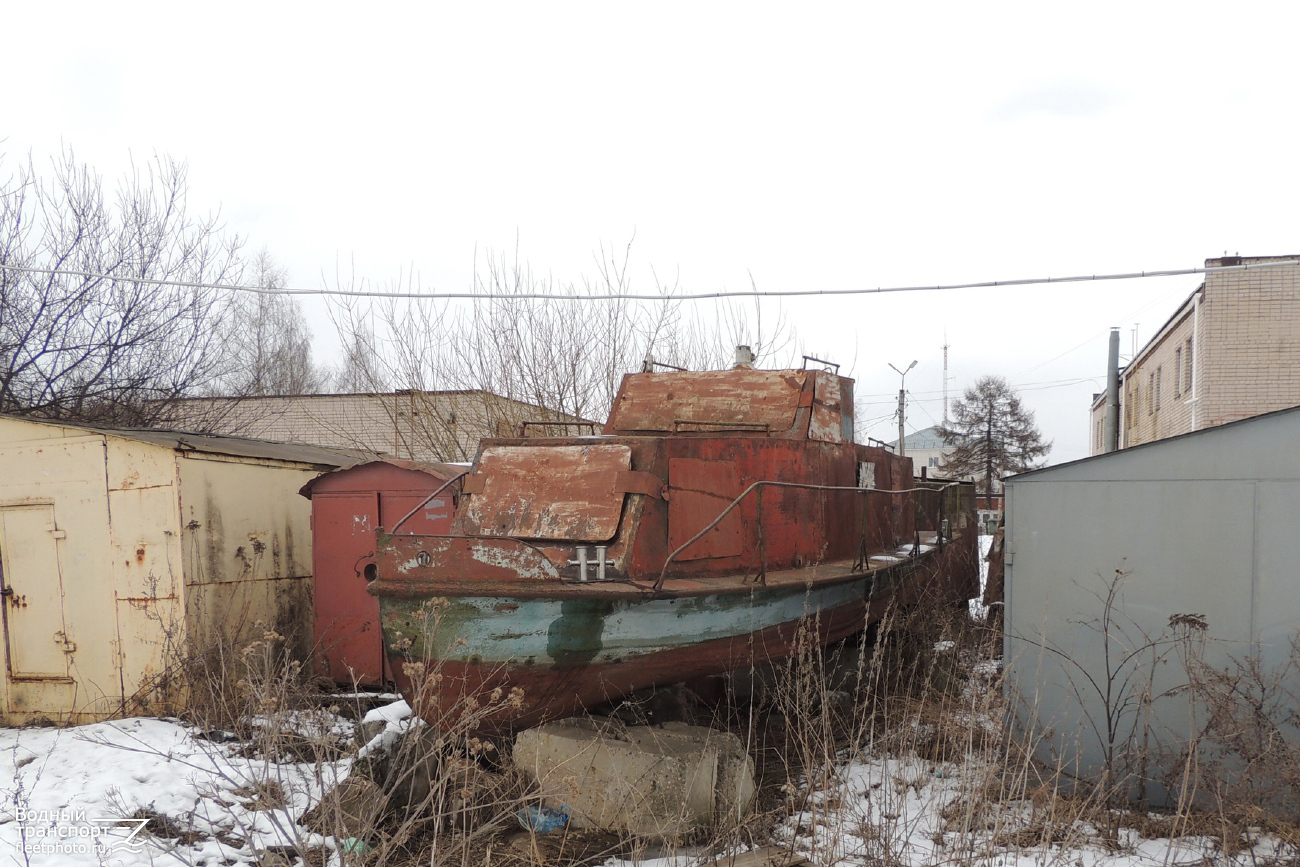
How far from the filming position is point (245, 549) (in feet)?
30.7

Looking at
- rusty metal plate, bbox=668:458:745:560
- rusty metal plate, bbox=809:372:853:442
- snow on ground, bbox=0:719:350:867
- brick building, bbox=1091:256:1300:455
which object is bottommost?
snow on ground, bbox=0:719:350:867

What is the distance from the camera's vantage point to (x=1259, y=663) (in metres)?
5.87

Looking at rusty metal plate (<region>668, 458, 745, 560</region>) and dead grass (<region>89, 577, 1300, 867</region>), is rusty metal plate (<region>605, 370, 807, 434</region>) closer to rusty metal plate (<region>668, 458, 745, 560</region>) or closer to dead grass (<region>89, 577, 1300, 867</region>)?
rusty metal plate (<region>668, 458, 745, 560</region>)

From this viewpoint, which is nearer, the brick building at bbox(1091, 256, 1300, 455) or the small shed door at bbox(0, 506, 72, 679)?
the small shed door at bbox(0, 506, 72, 679)

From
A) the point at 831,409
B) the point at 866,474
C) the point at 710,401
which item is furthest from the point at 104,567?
the point at 866,474

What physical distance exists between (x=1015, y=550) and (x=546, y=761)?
398 centimetres

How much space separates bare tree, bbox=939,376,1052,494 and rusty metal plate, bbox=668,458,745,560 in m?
40.5

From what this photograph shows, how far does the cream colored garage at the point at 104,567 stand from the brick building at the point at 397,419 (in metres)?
3.82

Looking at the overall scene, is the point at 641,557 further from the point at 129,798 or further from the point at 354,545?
the point at 354,545

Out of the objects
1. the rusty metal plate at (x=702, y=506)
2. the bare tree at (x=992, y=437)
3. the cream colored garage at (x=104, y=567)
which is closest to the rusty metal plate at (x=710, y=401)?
the rusty metal plate at (x=702, y=506)

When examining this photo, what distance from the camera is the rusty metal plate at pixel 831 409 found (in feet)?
27.8

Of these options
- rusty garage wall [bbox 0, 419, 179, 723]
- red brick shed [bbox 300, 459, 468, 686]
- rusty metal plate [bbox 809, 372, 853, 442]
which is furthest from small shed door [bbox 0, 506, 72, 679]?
rusty metal plate [bbox 809, 372, 853, 442]

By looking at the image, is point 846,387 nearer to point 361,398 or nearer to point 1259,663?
point 1259,663

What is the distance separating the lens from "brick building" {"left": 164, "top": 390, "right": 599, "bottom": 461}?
539 inches
